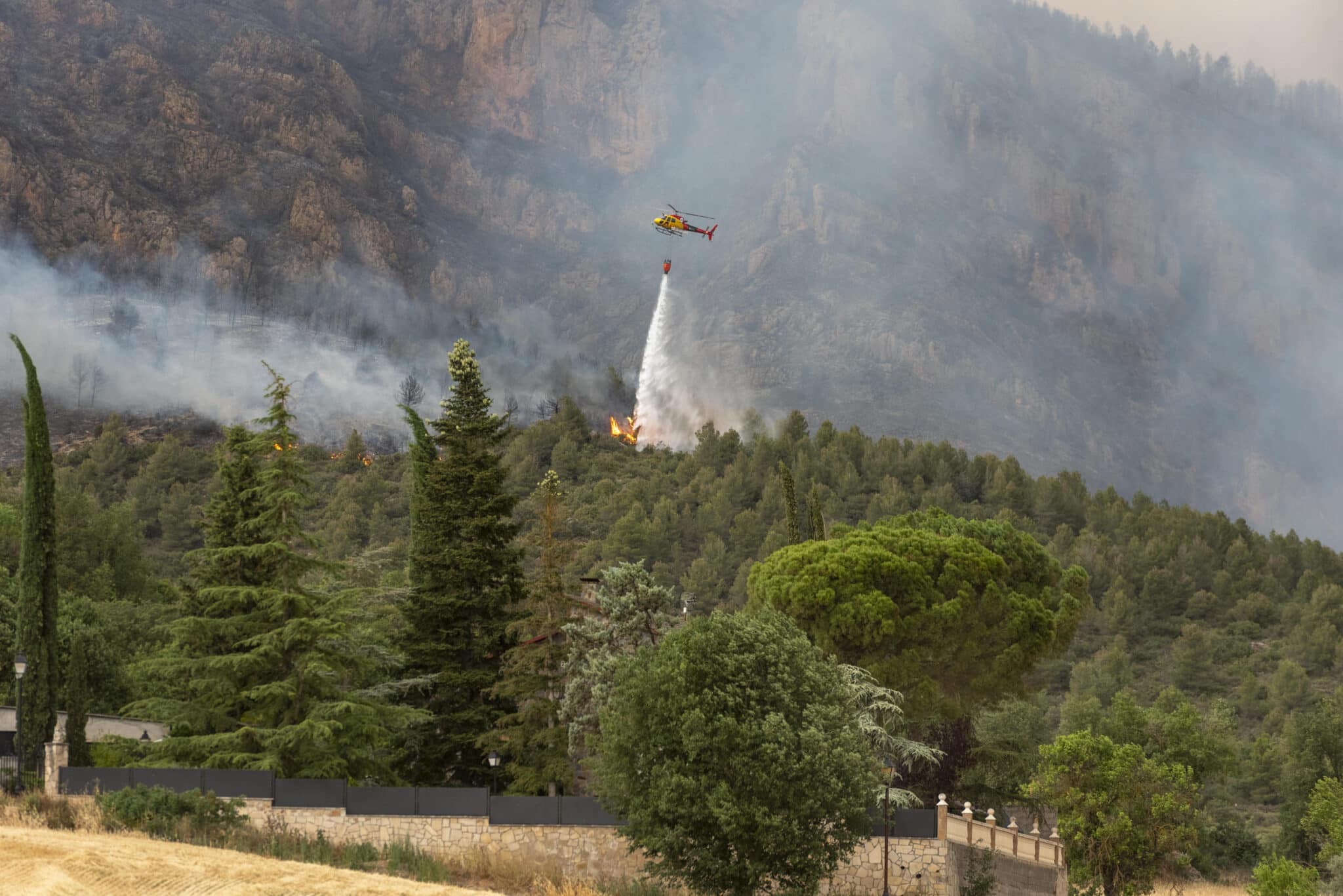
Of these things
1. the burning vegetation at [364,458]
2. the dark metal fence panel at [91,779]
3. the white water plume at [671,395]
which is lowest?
the dark metal fence panel at [91,779]

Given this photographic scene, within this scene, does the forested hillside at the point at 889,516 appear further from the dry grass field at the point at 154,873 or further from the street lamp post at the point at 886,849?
the street lamp post at the point at 886,849

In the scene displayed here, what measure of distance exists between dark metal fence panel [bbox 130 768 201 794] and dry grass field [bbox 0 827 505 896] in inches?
208

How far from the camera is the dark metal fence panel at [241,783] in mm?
33312

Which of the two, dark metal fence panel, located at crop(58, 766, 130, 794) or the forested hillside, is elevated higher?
the forested hillside

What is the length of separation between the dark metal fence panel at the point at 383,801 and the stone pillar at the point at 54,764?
657 cm

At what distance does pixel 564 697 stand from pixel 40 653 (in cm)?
1341

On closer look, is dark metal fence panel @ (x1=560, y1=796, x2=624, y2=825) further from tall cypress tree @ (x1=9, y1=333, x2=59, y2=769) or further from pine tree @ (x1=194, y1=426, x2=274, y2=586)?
tall cypress tree @ (x1=9, y1=333, x2=59, y2=769)

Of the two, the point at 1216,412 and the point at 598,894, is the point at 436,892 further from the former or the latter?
the point at 1216,412

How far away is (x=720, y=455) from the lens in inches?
4284

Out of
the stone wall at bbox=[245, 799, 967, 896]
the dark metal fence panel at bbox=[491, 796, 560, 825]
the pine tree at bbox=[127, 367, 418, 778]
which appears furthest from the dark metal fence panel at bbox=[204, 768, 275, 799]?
the dark metal fence panel at bbox=[491, 796, 560, 825]

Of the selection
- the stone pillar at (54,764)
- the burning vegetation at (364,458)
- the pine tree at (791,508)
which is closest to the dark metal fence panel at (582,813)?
the stone pillar at (54,764)

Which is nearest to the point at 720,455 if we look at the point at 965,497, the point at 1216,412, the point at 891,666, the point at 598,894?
the point at 965,497

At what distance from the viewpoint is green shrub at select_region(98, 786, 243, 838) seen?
97.9ft

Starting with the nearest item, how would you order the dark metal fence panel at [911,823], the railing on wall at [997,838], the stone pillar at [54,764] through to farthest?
the stone pillar at [54,764] → the dark metal fence panel at [911,823] → the railing on wall at [997,838]
